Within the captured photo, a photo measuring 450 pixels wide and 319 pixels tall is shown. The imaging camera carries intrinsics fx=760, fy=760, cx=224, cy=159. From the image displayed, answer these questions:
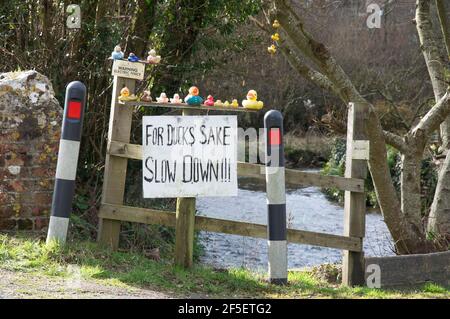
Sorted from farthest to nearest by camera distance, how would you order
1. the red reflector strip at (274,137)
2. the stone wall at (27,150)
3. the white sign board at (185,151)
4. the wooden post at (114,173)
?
the stone wall at (27,150), the wooden post at (114,173), the white sign board at (185,151), the red reflector strip at (274,137)

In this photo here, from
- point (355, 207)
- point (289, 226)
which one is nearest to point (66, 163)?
point (355, 207)

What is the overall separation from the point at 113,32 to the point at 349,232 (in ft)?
14.2

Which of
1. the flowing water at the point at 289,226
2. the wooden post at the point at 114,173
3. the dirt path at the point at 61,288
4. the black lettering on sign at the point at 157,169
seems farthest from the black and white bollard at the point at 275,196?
the flowing water at the point at 289,226

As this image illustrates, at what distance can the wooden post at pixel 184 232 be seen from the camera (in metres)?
6.62

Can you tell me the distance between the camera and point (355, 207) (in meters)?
7.27

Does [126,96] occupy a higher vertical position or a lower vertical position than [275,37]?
lower

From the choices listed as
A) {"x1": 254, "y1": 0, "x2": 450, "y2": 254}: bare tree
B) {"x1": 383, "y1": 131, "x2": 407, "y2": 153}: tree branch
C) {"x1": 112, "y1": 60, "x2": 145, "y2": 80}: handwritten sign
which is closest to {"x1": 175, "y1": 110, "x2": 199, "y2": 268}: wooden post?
{"x1": 112, "y1": 60, "x2": 145, "y2": 80}: handwritten sign

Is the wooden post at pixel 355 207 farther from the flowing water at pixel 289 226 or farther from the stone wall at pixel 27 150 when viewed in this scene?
the stone wall at pixel 27 150

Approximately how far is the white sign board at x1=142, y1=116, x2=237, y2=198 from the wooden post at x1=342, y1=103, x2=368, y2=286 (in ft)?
4.36

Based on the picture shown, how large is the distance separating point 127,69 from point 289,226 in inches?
140

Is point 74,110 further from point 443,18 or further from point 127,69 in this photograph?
point 443,18

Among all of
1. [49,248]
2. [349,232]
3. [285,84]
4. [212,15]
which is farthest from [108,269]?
[285,84]

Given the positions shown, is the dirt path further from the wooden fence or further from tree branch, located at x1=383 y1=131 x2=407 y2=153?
tree branch, located at x1=383 y1=131 x2=407 y2=153

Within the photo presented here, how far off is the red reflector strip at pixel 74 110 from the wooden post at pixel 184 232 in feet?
3.80
